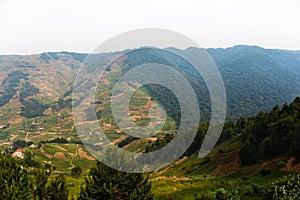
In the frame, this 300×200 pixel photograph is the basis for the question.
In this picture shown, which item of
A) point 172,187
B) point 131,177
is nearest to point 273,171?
point 172,187

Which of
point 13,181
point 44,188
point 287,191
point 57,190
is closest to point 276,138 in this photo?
point 287,191

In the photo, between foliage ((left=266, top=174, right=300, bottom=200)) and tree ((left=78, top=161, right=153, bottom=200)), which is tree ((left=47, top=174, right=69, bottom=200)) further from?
foliage ((left=266, top=174, right=300, bottom=200))

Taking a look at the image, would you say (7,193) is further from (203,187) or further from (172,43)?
(203,187)

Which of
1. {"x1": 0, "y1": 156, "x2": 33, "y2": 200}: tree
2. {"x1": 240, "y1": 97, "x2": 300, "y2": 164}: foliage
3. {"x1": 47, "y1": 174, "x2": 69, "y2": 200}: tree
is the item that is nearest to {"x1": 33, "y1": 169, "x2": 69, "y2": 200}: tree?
{"x1": 47, "y1": 174, "x2": 69, "y2": 200}: tree

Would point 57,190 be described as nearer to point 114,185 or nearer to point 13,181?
point 13,181

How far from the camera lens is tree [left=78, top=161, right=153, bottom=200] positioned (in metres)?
27.6

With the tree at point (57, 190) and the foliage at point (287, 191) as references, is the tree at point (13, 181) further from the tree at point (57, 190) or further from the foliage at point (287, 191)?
the foliage at point (287, 191)

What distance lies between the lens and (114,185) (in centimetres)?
2770

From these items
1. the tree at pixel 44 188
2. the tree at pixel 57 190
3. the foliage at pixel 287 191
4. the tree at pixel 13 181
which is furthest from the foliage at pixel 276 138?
the tree at pixel 13 181

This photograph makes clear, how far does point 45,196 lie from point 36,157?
140 meters

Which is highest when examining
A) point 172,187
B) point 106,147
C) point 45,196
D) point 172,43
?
point 172,43

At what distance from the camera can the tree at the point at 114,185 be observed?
27.6m

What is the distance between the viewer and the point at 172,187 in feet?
170

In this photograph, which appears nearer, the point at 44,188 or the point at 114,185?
the point at 114,185
